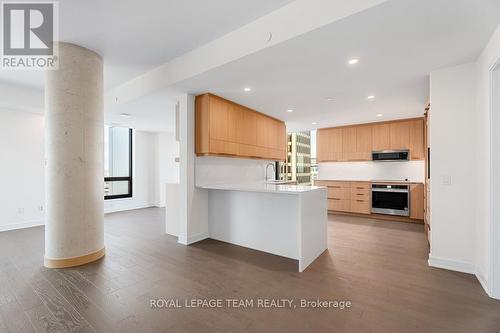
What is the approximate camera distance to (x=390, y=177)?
6.26 meters

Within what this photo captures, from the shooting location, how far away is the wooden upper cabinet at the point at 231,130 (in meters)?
3.90

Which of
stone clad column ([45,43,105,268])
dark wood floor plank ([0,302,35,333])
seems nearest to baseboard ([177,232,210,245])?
stone clad column ([45,43,105,268])

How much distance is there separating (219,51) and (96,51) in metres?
1.74

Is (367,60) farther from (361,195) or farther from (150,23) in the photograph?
(361,195)

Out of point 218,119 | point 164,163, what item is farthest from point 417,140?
point 164,163

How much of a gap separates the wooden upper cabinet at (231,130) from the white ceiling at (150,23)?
99 cm

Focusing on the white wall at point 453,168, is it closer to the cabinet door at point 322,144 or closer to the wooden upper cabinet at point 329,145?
the wooden upper cabinet at point 329,145

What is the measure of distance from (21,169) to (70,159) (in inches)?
134

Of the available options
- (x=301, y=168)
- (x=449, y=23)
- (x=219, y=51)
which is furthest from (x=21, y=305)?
(x=301, y=168)

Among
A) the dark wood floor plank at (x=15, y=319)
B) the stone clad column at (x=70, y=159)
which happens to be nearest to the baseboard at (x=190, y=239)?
the stone clad column at (x=70, y=159)

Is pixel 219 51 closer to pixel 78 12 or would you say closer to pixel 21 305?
pixel 78 12

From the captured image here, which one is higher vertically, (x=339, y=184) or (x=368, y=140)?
(x=368, y=140)

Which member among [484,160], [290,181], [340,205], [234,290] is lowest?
[234,290]

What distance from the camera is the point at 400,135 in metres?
5.83
